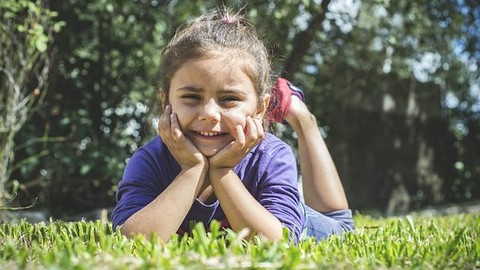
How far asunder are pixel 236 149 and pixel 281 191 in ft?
1.07

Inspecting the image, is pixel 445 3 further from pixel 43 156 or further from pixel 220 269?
pixel 220 269

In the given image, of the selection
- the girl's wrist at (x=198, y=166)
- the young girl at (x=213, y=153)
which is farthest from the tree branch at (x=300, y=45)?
the girl's wrist at (x=198, y=166)

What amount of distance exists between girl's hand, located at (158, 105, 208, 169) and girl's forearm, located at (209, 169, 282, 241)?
0.13 metres

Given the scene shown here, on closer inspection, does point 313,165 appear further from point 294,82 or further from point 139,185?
point 294,82

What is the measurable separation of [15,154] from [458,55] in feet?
22.8

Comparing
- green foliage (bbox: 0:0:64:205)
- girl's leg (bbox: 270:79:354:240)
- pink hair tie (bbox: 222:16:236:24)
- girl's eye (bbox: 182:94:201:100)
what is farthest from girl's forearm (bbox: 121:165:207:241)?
green foliage (bbox: 0:0:64:205)

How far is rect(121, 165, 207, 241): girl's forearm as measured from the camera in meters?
2.22

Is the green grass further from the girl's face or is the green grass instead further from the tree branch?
the tree branch

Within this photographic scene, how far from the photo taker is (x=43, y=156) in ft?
18.1

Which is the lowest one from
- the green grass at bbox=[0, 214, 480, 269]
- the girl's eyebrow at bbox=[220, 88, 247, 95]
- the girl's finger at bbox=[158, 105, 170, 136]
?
the green grass at bbox=[0, 214, 480, 269]

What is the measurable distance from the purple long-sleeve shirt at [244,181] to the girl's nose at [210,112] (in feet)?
1.22

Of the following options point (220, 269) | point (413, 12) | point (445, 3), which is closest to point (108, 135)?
point (413, 12)

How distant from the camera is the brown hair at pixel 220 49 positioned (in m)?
2.61

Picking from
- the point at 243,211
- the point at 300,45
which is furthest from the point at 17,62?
the point at 243,211
